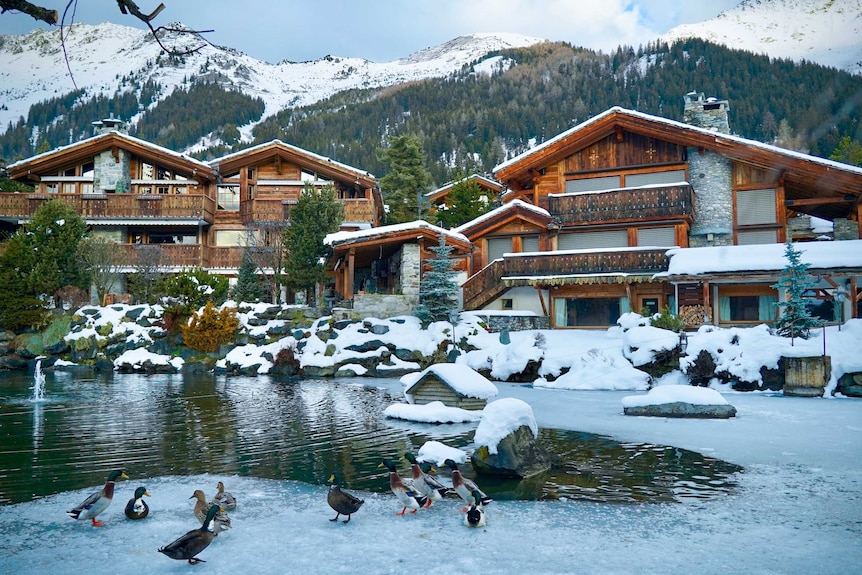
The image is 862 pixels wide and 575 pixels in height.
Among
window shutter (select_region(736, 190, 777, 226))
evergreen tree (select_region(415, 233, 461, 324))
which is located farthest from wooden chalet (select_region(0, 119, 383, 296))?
window shutter (select_region(736, 190, 777, 226))

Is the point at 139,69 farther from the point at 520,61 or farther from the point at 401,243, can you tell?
the point at 401,243

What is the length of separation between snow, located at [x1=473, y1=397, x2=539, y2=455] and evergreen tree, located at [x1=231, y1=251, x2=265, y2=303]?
23.4 meters

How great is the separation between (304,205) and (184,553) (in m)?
25.1

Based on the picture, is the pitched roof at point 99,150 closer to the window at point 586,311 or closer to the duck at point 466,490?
the window at point 586,311

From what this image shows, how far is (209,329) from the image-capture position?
26453mm

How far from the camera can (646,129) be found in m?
29.9

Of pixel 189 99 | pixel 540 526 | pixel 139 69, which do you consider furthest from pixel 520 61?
pixel 540 526

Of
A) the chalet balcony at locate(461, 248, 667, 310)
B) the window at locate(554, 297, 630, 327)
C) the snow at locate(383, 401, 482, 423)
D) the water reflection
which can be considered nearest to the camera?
the water reflection

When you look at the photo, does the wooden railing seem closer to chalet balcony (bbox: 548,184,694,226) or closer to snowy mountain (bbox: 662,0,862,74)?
chalet balcony (bbox: 548,184,694,226)

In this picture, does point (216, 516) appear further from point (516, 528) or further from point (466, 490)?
point (516, 528)

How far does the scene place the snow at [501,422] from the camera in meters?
8.77

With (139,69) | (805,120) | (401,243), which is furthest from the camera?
(139,69)

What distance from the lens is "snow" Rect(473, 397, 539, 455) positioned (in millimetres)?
8773

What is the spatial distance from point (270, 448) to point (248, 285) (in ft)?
72.3
